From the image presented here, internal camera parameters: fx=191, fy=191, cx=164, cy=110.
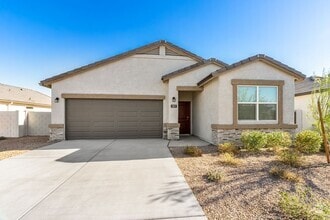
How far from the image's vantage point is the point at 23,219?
10.6ft

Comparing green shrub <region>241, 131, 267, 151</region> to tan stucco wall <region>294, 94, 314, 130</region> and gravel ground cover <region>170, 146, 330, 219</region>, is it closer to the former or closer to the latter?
gravel ground cover <region>170, 146, 330, 219</region>

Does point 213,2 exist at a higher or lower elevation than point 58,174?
higher

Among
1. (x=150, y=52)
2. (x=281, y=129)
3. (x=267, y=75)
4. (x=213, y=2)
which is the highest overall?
(x=213, y=2)

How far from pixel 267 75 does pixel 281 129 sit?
2829 millimetres

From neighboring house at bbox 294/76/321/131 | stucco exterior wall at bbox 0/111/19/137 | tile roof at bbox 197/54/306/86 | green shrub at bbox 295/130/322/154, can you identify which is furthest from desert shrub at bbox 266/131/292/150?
stucco exterior wall at bbox 0/111/19/137

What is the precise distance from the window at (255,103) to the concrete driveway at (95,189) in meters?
4.88

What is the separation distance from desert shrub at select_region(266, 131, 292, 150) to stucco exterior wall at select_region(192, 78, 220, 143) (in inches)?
100

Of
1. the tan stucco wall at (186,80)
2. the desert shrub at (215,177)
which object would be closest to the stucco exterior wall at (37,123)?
the tan stucco wall at (186,80)

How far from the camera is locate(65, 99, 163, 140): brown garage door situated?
12.3 meters

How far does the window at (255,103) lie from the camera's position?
377 inches

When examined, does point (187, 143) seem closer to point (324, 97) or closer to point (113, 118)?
point (113, 118)

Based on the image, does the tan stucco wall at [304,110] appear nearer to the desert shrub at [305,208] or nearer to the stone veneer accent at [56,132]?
the desert shrub at [305,208]

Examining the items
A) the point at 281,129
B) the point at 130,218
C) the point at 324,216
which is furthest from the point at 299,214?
the point at 281,129

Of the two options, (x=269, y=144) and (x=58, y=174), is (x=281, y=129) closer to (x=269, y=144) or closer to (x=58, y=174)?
(x=269, y=144)
